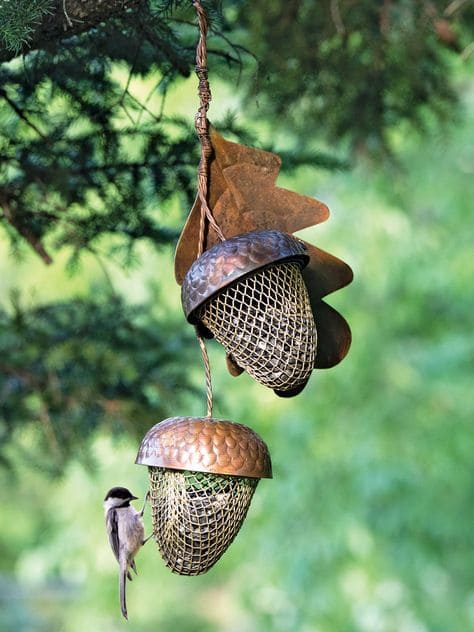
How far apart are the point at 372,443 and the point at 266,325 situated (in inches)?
235

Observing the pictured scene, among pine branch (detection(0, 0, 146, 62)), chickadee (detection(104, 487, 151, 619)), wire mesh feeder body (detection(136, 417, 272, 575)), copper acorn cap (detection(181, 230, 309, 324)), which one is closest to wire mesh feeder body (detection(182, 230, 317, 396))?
copper acorn cap (detection(181, 230, 309, 324))

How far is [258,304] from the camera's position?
1481mm

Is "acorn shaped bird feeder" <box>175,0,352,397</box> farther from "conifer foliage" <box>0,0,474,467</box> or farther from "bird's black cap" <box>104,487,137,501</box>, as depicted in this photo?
"bird's black cap" <box>104,487,137,501</box>

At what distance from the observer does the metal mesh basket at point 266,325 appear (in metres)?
1.48

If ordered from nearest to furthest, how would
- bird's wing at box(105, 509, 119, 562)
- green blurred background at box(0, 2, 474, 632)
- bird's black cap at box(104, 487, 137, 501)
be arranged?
1. bird's wing at box(105, 509, 119, 562)
2. bird's black cap at box(104, 487, 137, 501)
3. green blurred background at box(0, 2, 474, 632)

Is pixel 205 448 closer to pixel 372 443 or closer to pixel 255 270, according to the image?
pixel 255 270

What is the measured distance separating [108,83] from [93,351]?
103cm

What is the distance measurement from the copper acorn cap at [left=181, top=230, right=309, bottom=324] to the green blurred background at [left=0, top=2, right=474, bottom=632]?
5.21 metres

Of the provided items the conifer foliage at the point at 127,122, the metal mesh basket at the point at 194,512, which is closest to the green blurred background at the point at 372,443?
the conifer foliage at the point at 127,122

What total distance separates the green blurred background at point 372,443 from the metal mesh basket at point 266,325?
16.9ft

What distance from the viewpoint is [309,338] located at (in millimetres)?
1523

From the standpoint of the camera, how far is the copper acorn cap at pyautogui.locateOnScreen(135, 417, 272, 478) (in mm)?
1409

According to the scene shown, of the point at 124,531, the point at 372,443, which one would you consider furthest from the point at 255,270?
the point at 372,443

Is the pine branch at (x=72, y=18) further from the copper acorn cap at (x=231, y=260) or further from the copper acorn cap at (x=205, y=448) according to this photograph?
the copper acorn cap at (x=205, y=448)
